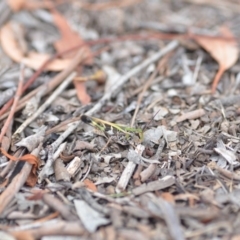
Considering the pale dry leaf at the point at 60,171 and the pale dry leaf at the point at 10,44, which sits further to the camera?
the pale dry leaf at the point at 10,44

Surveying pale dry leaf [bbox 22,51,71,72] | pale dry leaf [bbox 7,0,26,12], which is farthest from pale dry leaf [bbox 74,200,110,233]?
pale dry leaf [bbox 7,0,26,12]

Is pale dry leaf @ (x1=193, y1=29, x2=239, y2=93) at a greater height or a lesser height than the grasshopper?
lesser

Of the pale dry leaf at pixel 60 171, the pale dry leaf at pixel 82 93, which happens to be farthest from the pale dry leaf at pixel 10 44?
the pale dry leaf at pixel 60 171

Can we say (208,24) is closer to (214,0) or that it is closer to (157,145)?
(214,0)

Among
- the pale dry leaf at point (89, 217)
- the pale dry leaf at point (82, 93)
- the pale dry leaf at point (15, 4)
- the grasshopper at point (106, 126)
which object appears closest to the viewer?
the pale dry leaf at point (89, 217)

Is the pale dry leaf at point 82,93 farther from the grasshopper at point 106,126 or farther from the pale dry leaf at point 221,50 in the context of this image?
the pale dry leaf at point 221,50

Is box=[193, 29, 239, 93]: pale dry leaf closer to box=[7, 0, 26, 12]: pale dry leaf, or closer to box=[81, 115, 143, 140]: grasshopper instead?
box=[81, 115, 143, 140]: grasshopper

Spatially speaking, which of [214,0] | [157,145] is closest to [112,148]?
[157,145]

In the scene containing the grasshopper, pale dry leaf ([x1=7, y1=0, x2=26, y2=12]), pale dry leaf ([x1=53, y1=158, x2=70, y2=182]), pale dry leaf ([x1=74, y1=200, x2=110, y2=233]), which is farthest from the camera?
pale dry leaf ([x1=7, y1=0, x2=26, y2=12])

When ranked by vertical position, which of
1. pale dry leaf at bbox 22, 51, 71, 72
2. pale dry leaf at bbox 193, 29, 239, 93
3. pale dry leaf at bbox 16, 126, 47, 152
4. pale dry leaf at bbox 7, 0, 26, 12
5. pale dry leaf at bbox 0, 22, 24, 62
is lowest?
pale dry leaf at bbox 193, 29, 239, 93
